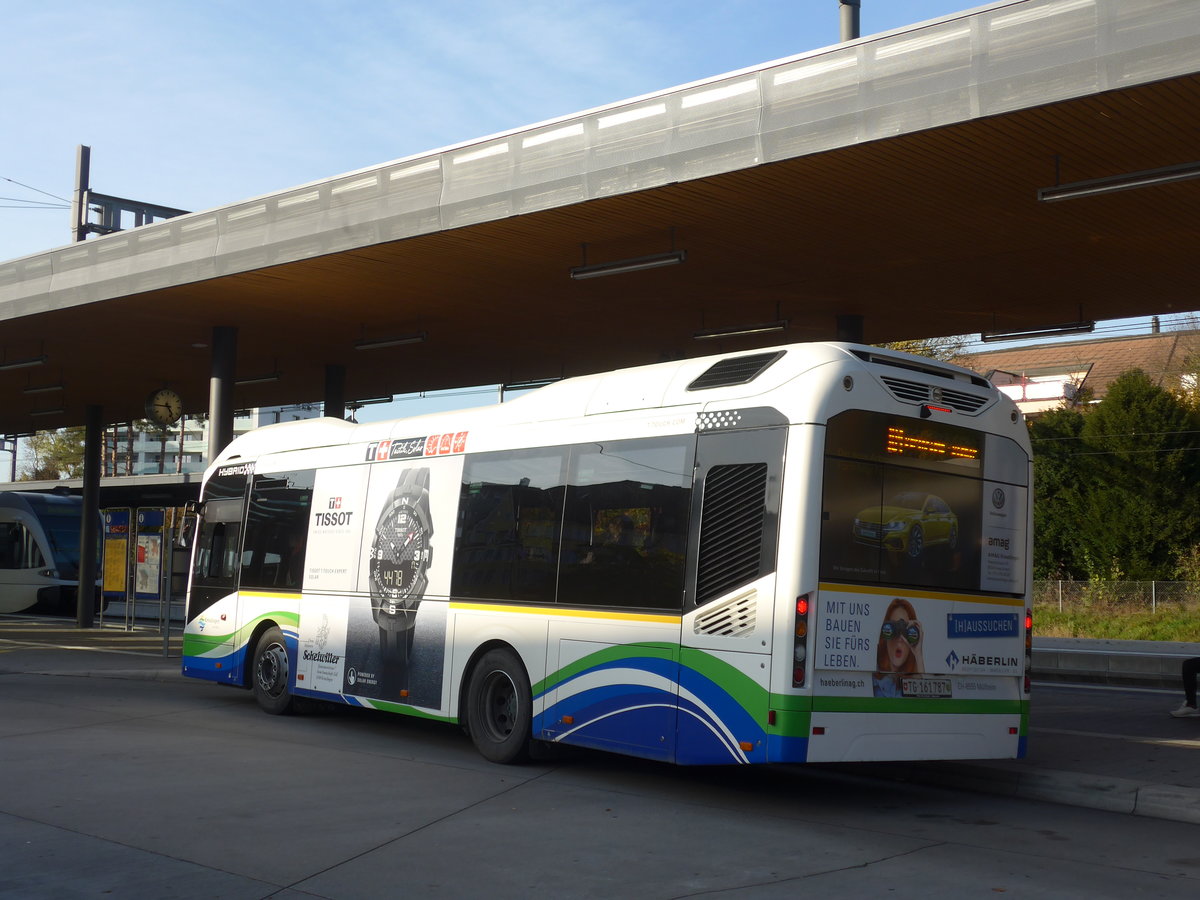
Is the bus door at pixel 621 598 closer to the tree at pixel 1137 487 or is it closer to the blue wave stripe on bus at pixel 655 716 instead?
the blue wave stripe on bus at pixel 655 716

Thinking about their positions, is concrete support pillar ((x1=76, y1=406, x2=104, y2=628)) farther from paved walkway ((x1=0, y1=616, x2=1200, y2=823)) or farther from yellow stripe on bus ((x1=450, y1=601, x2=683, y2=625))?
yellow stripe on bus ((x1=450, y1=601, x2=683, y2=625))

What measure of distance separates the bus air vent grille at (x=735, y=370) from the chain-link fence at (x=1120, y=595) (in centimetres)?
2730

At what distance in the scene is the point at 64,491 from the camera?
40.4 metres

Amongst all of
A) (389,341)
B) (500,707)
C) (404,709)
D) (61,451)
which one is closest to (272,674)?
(404,709)

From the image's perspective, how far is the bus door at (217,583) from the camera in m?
15.6

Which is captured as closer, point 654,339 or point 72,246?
point 72,246

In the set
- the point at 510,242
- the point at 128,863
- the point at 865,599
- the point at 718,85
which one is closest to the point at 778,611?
the point at 865,599

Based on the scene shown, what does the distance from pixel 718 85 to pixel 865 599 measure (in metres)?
5.92

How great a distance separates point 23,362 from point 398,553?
1415cm

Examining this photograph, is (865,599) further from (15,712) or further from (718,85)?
(15,712)

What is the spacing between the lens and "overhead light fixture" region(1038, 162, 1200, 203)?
441 inches

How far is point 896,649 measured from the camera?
9164mm

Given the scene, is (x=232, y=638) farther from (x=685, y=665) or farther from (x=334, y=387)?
(x=334, y=387)

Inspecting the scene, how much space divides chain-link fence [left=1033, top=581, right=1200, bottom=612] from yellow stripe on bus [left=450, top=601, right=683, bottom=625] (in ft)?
87.7
